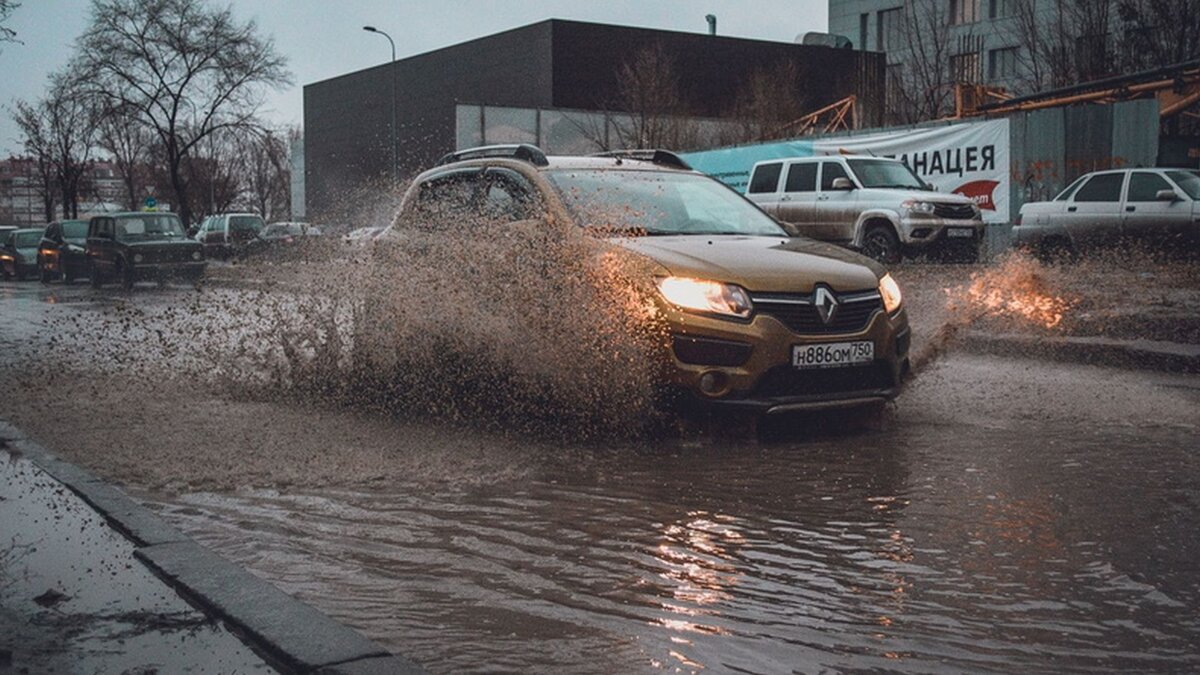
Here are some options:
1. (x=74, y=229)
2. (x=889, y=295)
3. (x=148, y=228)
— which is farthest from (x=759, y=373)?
(x=74, y=229)

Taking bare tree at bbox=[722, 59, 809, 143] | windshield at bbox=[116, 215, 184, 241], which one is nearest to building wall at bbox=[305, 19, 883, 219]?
bare tree at bbox=[722, 59, 809, 143]

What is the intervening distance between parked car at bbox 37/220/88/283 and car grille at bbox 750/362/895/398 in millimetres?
28998

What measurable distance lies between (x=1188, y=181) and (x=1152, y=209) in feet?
2.22

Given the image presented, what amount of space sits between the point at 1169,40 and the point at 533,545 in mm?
27198

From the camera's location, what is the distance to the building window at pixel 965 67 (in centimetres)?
3262

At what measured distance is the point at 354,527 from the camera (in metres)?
5.04

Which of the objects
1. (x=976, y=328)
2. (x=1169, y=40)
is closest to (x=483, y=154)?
(x=976, y=328)

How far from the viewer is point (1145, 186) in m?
18.2

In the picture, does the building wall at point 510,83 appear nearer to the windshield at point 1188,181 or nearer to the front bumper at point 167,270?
the front bumper at point 167,270

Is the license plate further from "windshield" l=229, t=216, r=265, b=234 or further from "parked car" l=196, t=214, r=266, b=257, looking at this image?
"windshield" l=229, t=216, r=265, b=234

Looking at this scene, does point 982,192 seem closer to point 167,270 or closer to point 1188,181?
point 1188,181

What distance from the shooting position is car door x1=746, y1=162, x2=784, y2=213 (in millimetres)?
20719

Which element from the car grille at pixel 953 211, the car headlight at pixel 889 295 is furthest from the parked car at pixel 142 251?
the car headlight at pixel 889 295

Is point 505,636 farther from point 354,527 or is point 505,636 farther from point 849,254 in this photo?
point 849,254
